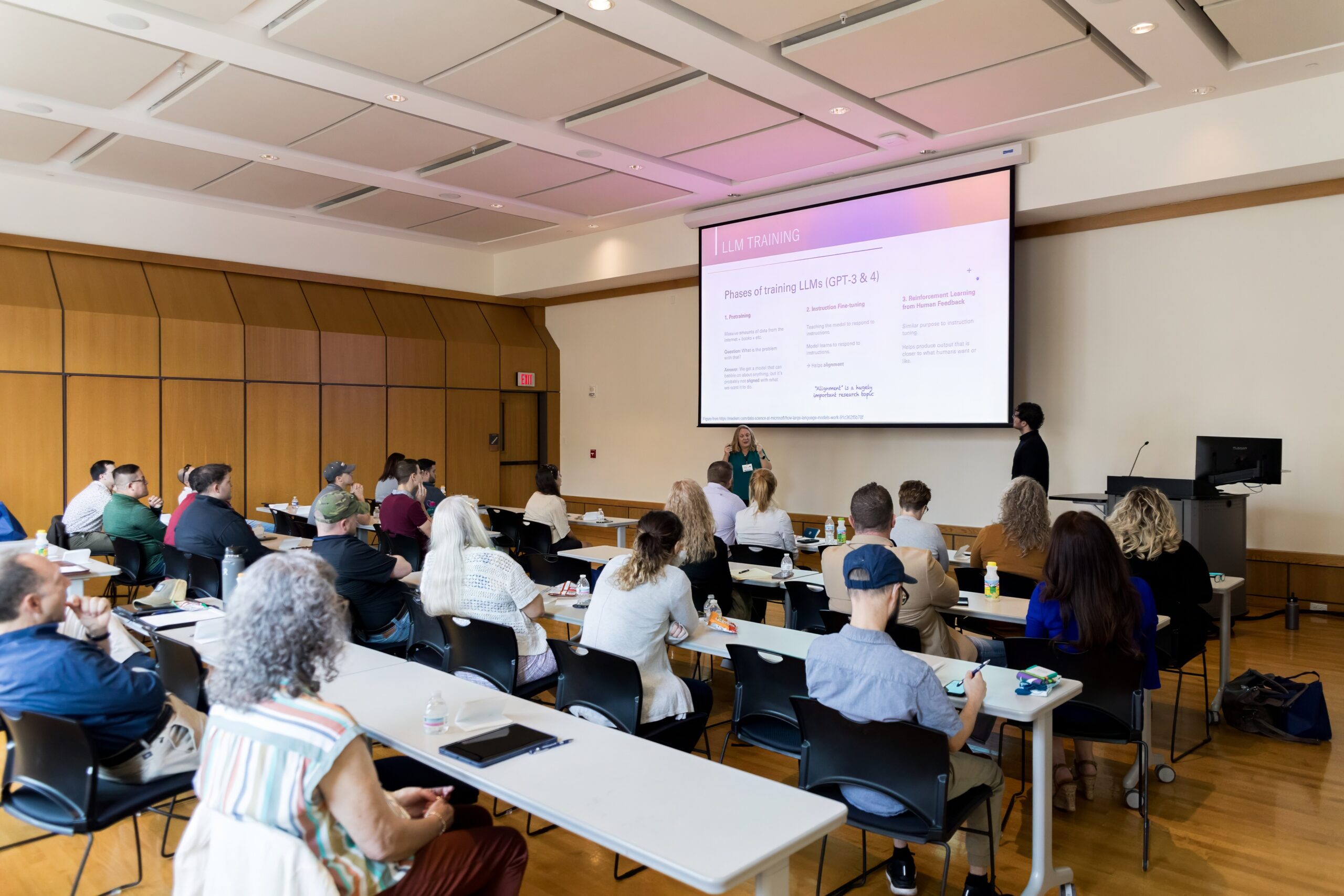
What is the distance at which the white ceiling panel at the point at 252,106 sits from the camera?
6.23 meters

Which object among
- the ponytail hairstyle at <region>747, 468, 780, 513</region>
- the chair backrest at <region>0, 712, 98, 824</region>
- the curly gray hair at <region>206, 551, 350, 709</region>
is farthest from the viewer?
the ponytail hairstyle at <region>747, 468, 780, 513</region>

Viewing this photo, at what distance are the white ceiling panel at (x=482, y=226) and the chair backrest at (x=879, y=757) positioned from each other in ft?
27.1

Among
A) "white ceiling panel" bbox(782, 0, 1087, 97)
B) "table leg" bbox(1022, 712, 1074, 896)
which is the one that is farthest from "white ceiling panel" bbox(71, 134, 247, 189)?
"table leg" bbox(1022, 712, 1074, 896)

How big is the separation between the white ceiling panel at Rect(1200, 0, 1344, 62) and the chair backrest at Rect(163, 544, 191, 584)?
6943mm

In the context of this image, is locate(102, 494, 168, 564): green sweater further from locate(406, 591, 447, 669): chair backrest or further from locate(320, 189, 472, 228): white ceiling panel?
locate(320, 189, 472, 228): white ceiling panel

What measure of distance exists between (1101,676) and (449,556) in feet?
8.82

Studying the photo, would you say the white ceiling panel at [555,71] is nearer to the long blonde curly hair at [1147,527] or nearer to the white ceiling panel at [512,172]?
the white ceiling panel at [512,172]

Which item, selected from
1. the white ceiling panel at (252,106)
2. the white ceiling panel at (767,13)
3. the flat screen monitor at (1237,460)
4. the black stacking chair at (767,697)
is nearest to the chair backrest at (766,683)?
the black stacking chair at (767,697)

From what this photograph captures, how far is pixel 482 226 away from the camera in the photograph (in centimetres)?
1060

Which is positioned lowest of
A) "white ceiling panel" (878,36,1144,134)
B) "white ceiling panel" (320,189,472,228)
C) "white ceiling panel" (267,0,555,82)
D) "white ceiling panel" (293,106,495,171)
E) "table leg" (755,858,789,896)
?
"table leg" (755,858,789,896)

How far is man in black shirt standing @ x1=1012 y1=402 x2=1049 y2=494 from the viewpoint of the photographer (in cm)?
699

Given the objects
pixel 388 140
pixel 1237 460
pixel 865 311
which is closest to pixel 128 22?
pixel 388 140

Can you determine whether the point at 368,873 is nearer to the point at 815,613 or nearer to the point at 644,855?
the point at 644,855

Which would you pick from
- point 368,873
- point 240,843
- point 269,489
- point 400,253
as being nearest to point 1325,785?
point 368,873
